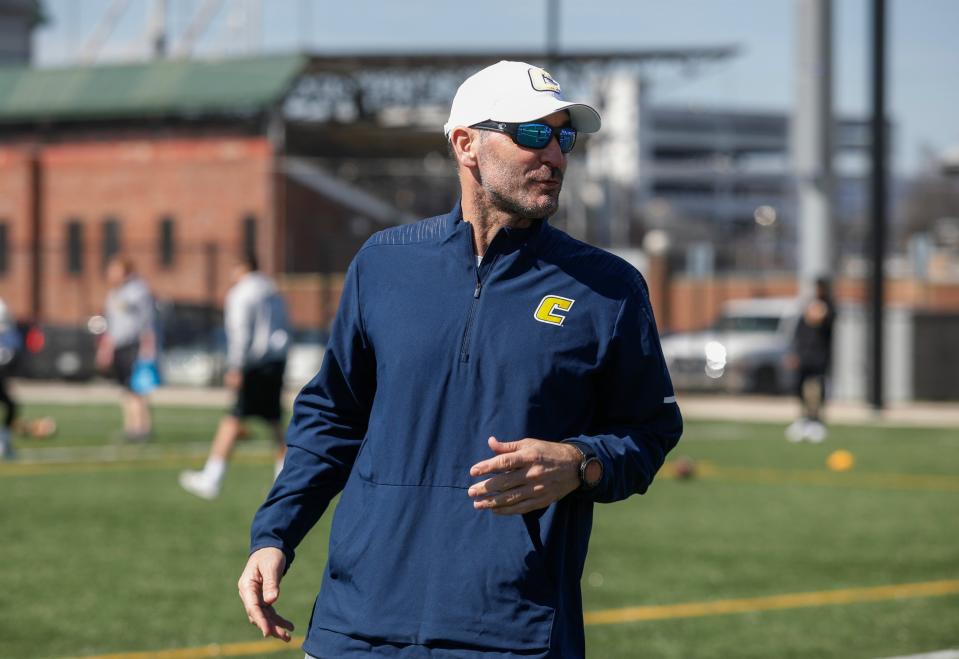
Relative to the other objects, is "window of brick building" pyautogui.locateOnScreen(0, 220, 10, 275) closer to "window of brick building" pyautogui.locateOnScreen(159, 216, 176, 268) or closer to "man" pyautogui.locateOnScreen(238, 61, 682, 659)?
"window of brick building" pyautogui.locateOnScreen(159, 216, 176, 268)

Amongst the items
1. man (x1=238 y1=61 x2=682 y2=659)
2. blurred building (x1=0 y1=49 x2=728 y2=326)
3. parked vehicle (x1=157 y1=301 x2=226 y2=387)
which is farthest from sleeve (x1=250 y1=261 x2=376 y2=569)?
blurred building (x1=0 y1=49 x2=728 y2=326)

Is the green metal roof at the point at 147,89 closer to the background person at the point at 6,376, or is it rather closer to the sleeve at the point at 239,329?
the background person at the point at 6,376

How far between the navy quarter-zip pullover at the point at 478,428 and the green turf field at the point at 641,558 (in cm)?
402

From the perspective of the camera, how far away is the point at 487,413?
11.5 ft

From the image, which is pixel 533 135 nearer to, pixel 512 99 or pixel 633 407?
pixel 512 99

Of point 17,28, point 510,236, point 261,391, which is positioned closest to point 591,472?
point 510,236

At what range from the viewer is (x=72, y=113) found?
56.3 metres

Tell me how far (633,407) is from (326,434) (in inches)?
29.5

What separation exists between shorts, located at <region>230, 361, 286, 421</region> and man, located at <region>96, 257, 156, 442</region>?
532cm

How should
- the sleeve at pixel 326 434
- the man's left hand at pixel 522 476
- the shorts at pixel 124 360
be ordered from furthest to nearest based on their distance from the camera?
the shorts at pixel 124 360, the sleeve at pixel 326 434, the man's left hand at pixel 522 476

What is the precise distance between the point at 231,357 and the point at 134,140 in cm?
4387

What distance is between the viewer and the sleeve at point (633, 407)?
353 cm

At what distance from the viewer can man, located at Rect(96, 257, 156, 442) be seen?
18688mm

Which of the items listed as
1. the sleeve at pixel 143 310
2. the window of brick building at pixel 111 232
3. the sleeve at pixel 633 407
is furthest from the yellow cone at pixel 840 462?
the window of brick building at pixel 111 232
